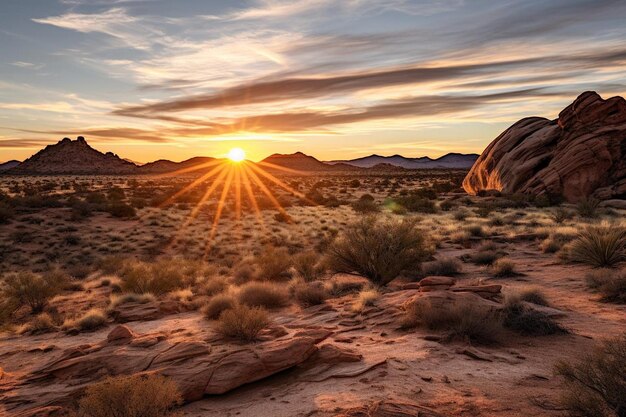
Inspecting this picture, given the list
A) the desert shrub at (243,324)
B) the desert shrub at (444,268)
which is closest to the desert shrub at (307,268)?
the desert shrub at (444,268)

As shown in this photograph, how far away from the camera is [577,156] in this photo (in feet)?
108

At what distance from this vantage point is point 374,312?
10.4 m

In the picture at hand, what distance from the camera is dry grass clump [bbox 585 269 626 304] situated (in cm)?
1037

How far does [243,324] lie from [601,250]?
11.6 m

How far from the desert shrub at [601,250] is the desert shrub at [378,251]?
5.05 m

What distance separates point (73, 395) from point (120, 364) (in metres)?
0.94

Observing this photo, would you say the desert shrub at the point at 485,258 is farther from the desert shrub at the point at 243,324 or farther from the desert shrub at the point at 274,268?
the desert shrub at the point at 243,324

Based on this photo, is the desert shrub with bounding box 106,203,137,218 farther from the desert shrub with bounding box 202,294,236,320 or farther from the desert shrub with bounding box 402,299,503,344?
the desert shrub with bounding box 402,299,503,344

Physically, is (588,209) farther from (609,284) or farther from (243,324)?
(243,324)

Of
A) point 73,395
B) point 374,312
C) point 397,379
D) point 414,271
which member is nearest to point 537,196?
point 414,271

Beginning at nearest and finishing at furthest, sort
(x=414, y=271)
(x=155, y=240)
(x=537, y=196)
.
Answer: (x=414, y=271) < (x=155, y=240) < (x=537, y=196)

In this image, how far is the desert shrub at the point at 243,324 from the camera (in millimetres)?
8560

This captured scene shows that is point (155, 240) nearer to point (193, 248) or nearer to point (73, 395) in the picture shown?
point (193, 248)

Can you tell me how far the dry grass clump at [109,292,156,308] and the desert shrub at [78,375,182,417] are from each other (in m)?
8.43
